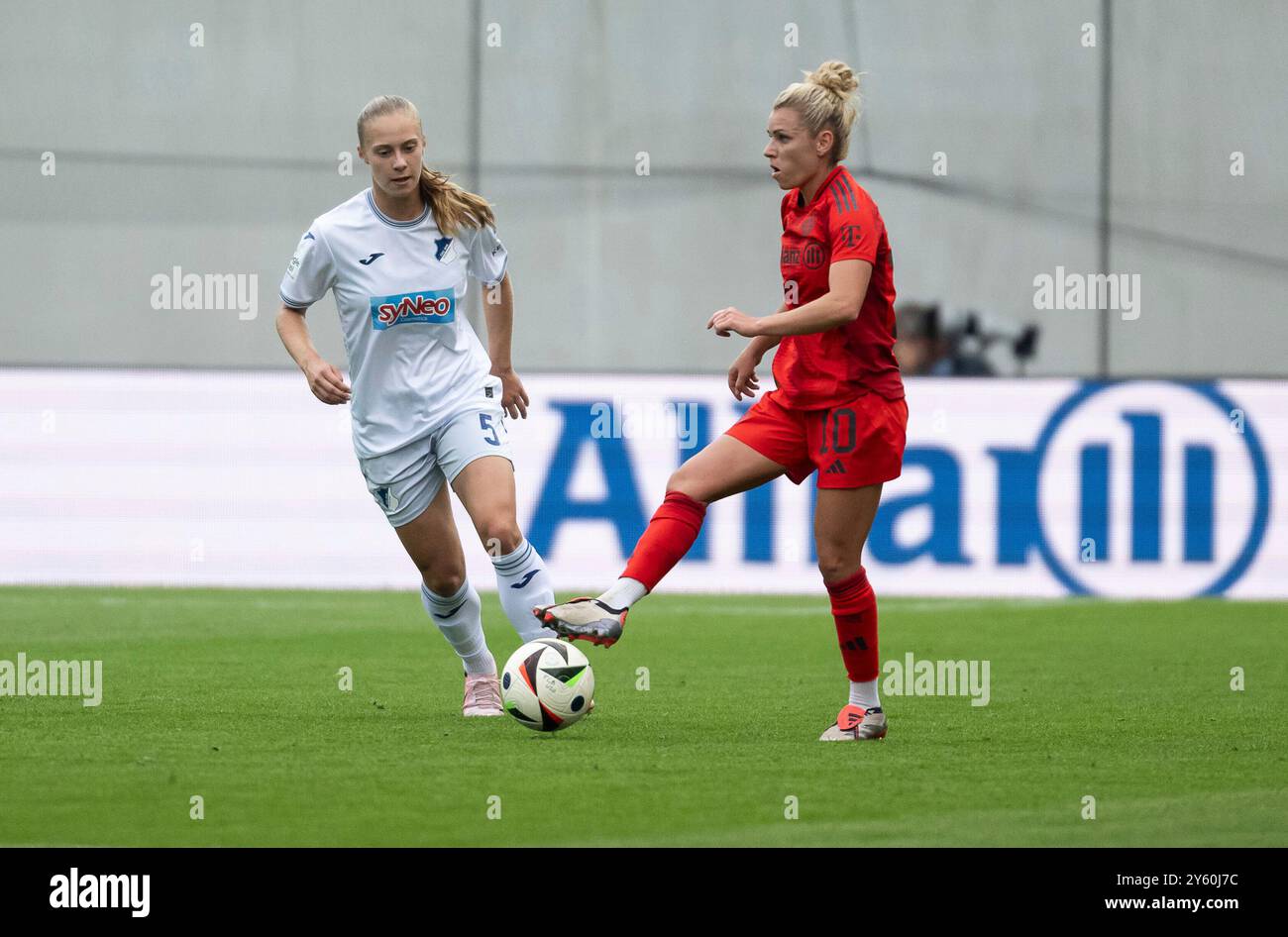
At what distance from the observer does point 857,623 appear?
6.13 m

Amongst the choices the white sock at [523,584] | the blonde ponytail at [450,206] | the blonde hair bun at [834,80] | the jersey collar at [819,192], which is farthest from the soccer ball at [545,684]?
the blonde hair bun at [834,80]

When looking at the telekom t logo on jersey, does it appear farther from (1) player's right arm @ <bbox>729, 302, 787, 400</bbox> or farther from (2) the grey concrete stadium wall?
(2) the grey concrete stadium wall

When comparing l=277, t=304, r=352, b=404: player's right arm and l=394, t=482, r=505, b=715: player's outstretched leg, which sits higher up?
l=277, t=304, r=352, b=404: player's right arm

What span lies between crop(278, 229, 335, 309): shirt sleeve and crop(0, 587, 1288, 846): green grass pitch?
55.5 inches

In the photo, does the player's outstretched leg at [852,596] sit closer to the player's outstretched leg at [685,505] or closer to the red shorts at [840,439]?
the red shorts at [840,439]

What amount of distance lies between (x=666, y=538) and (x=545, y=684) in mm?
591

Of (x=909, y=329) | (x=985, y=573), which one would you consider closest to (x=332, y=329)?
(x=909, y=329)

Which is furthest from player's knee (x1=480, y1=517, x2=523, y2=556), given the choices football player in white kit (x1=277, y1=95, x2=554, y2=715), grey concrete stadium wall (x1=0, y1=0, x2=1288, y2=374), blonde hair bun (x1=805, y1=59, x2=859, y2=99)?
grey concrete stadium wall (x1=0, y1=0, x2=1288, y2=374)

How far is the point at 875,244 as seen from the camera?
5.90m

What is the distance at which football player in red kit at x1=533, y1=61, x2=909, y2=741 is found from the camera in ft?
19.5

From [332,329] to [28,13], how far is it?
10.1 feet

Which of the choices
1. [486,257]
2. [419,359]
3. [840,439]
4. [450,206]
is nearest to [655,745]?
[840,439]

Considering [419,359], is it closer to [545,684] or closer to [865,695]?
[545,684]
